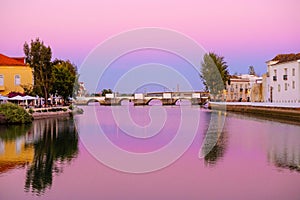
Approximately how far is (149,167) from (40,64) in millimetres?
32369

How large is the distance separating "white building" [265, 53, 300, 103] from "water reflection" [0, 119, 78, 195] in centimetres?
2903

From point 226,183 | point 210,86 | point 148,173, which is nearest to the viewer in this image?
point 226,183

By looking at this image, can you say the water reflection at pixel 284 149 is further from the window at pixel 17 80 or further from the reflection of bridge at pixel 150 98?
the reflection of bridge at pixel 150 98

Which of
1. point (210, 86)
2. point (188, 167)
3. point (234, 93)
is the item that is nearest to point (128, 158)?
point (188, 167)

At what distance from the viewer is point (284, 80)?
50688mm

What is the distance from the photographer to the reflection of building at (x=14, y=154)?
15.2 m

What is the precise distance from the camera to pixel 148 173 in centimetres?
1445

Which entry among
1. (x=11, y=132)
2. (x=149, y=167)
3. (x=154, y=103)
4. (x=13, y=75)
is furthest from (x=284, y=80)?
(x=154, y=103)

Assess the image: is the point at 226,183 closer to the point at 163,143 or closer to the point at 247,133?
the point at 163,143

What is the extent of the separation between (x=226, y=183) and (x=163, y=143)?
400 inches

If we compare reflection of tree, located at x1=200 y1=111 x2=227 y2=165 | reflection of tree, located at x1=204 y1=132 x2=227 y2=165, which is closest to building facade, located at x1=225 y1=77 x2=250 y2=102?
reflection of tree, located at x1=200 y1=111 x2=227 y2=165

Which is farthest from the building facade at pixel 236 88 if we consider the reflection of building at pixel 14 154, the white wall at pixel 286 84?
the reflection of building at pixel 14 154

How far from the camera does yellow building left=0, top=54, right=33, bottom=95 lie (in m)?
46.6

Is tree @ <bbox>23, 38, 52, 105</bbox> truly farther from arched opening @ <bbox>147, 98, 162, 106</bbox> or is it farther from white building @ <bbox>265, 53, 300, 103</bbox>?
arched opening @ <bbox>147, 98, 162, 106</bbox>
